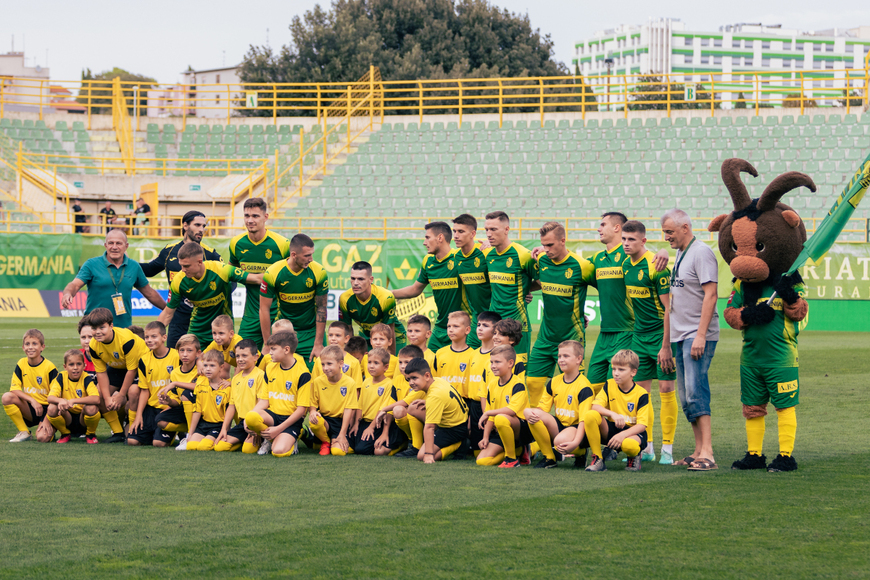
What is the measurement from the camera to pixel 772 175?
2523 cm

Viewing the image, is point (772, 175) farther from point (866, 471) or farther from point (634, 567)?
point (634, 567)

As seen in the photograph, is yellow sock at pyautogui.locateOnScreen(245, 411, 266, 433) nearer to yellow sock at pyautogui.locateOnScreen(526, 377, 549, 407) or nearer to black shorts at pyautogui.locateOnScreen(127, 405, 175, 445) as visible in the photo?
black shorts at pyautogui.locateOnScreen(127, 405, 175, 445)

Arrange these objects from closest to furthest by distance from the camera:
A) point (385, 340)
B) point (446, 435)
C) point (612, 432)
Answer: point (612, 432), point (446, 435), point (385, 340)

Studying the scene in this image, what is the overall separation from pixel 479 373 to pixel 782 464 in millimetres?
2484

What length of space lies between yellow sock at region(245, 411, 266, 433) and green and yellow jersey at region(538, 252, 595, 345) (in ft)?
8.08

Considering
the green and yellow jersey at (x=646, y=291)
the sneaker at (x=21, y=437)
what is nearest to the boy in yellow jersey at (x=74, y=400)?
the sneaker at (x=21, y=437)

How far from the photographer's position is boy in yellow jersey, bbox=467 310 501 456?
302 inches

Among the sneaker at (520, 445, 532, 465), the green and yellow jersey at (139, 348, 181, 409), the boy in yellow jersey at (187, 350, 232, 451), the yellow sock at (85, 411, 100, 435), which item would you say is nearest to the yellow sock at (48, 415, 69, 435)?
the yellow sock at (85, 411, 100, 435)

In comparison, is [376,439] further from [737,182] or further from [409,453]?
[737,182]

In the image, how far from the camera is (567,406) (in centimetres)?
707

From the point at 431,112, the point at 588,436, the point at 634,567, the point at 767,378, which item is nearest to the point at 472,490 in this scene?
the point at 588,436

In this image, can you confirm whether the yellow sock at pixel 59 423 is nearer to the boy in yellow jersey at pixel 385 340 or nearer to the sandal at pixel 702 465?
the boy in yellow jersey at pixel 385 340

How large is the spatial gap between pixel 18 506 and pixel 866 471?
5550mm

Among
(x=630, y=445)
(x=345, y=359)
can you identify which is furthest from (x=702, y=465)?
(x=345, y=359)
